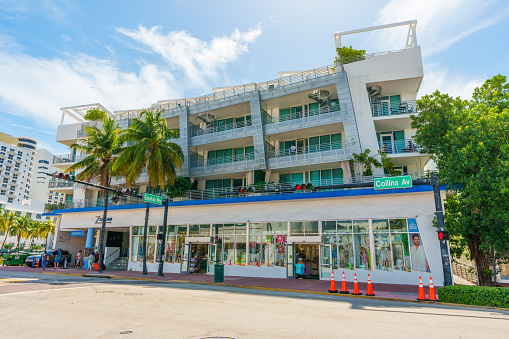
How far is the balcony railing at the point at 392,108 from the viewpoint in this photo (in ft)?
85.4

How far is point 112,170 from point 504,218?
2649 cm

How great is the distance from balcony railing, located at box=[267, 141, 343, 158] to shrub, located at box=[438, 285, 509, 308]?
15539 mm

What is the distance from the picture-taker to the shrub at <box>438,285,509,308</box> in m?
12.5

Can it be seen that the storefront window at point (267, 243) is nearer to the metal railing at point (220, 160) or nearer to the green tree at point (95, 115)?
the metal railing at point (220, 160)

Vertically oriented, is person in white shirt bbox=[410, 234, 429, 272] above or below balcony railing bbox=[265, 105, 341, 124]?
below

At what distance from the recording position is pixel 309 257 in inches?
943

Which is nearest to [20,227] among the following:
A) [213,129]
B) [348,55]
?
[213,129]

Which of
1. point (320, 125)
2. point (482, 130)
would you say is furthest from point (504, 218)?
point (320, 125)

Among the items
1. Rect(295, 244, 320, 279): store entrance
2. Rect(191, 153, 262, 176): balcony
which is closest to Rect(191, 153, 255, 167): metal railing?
Rect(191, 153, 262, 176): balcony

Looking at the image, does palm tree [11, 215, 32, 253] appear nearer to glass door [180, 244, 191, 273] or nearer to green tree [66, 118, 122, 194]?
green tree [66, 118, 122, 194]

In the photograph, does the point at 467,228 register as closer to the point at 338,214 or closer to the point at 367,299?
the point at 367,299

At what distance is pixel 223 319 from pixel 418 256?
15597mm

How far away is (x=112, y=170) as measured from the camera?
2805 cm

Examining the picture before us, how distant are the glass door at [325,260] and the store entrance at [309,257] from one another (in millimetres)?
646
